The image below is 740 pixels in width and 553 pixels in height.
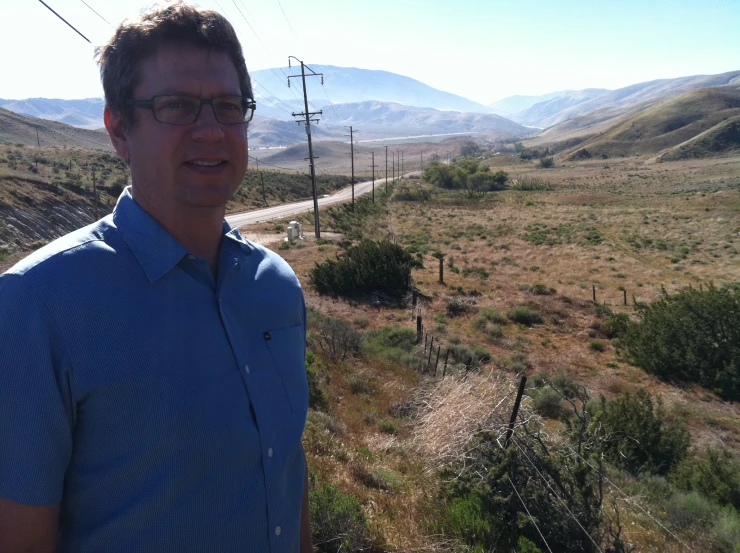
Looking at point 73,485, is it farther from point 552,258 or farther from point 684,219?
point 684,219

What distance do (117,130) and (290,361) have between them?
92 centimetres

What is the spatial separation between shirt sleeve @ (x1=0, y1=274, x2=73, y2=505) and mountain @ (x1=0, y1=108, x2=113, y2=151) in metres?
87.8

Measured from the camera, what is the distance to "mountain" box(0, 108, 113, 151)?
7769cm

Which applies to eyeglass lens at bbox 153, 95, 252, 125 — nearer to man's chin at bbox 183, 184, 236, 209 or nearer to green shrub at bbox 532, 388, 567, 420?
man's chin at bbox 183, 184, 236, 209

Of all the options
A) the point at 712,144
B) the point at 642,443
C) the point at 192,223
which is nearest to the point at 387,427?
the point at 642,443

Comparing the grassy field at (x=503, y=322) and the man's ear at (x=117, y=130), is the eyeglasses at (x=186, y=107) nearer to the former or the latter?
the man's ear at (x=117, y=130)

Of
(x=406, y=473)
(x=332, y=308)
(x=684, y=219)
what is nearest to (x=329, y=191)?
(x=684, y=219)

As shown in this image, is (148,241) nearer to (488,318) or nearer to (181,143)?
(181,143)

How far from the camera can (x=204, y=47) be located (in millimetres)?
1477

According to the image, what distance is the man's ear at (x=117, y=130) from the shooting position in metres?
1.48

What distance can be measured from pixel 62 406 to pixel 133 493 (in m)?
0.30

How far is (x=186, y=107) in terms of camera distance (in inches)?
57.3

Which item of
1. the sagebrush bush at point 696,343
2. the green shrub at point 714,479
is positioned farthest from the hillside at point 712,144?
the green shrub at point 714,479

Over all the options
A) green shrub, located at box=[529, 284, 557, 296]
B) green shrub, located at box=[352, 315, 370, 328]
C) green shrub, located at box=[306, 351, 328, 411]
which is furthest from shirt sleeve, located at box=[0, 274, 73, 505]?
green shrub, located at box=[529, 284, 557, 296]
